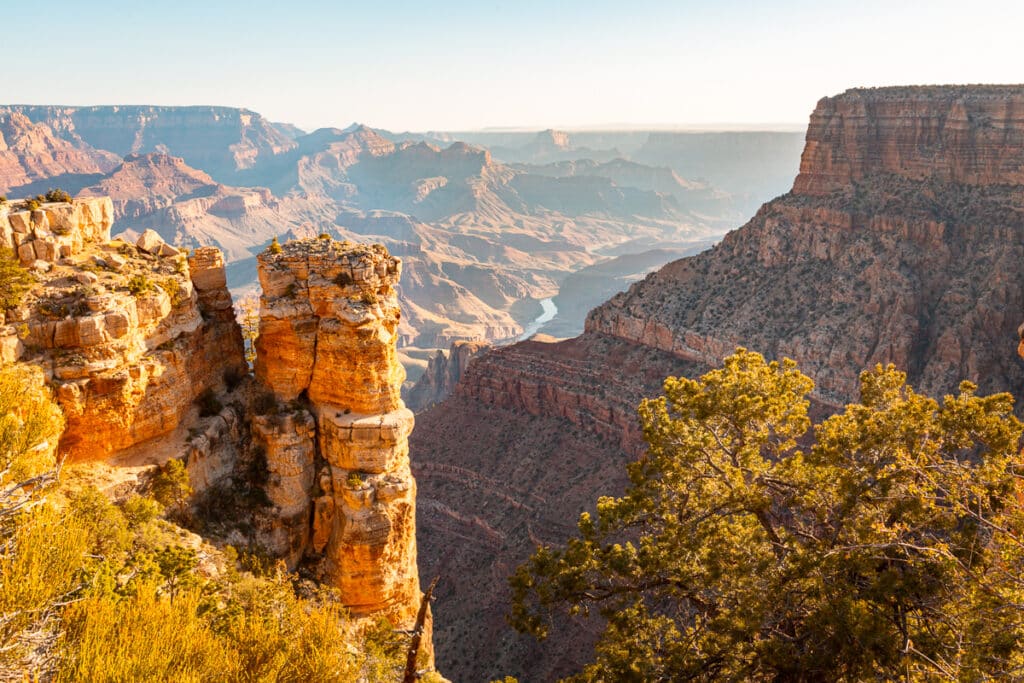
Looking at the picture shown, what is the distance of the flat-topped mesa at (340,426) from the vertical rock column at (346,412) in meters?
0.04

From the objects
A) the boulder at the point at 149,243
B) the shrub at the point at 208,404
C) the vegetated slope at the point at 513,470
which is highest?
the boulder at the point at 149,243

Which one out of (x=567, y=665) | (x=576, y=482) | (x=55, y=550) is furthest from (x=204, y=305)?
(x=576, y=482)

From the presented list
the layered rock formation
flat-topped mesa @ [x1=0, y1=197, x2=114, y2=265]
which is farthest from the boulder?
flat-topped mesa @ [x1=0, y1=197, x2=114, y2=265]

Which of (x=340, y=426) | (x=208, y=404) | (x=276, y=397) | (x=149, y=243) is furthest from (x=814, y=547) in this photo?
(x=149, y=243)

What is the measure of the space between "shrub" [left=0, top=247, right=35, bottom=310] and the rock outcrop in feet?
314

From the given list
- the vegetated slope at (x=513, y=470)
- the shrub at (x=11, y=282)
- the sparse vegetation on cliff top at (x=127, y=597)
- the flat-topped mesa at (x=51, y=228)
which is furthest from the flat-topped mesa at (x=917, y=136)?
the shrub at (x=11, y=282)

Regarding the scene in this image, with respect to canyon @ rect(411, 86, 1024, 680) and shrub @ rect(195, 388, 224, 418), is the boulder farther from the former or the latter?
canyon @ rect(411, 86, 1024, 680)

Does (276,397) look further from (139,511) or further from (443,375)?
(443,375)

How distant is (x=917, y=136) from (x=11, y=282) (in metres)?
→ 86.0

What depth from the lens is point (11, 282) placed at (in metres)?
21.4

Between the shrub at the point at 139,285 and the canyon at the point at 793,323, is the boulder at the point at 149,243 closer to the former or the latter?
the shrub at the point at 139,285

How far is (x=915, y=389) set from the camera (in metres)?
58.8

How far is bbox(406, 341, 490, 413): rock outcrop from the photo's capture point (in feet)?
398

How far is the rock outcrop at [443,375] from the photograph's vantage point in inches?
4778
